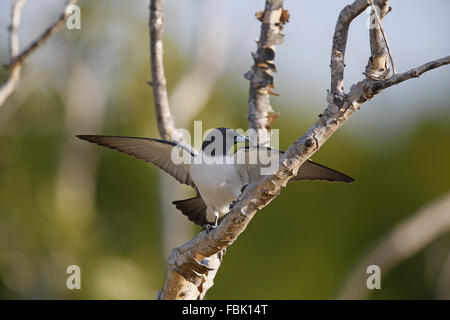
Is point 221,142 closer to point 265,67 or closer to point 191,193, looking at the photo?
point 265,67

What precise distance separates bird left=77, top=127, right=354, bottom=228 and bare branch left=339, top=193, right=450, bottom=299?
5.16m

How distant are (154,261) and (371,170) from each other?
4.83m

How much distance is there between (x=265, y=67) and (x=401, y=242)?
5764 mm

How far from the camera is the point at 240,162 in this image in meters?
5.22

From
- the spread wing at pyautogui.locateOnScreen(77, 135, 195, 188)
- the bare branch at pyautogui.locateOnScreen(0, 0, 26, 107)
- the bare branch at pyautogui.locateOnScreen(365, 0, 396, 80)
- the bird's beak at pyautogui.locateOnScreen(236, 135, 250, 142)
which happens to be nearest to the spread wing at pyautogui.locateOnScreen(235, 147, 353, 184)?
the bird's beak at pyautogui.locateOnScreen(236, 135, 250, 142)

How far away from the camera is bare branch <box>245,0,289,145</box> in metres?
5.87

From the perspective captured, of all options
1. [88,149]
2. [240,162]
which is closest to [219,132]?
[240,162]

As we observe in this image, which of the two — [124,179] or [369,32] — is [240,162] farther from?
[124,179]

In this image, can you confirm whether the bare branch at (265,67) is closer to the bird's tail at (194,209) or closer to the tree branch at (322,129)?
the bird's tail at (194,209)

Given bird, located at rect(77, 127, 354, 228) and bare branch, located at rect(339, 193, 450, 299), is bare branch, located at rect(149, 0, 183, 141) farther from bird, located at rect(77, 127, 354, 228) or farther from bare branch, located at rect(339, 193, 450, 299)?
bare branch, located at rect(339, 193, 450, 299)

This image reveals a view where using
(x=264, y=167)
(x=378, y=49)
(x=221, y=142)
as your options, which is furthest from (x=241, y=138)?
(x=378, y=49)

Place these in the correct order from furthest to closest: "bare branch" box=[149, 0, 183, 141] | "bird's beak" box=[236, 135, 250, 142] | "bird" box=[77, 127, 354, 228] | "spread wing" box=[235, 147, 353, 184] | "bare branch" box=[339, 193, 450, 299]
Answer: "bare branch" box=[339, 193, 450, 299]
"bare branch" box=[149, 0, 183, 141]
"bird's beak" box=[236, 135, 250, 142]
"bird" box=[77, 127, 354, 228]
"spread wing" box=[235, 147, 353, 184]

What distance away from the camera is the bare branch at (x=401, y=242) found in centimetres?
1002

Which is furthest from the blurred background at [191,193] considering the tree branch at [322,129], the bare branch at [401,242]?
the tree branch at [322,129]
